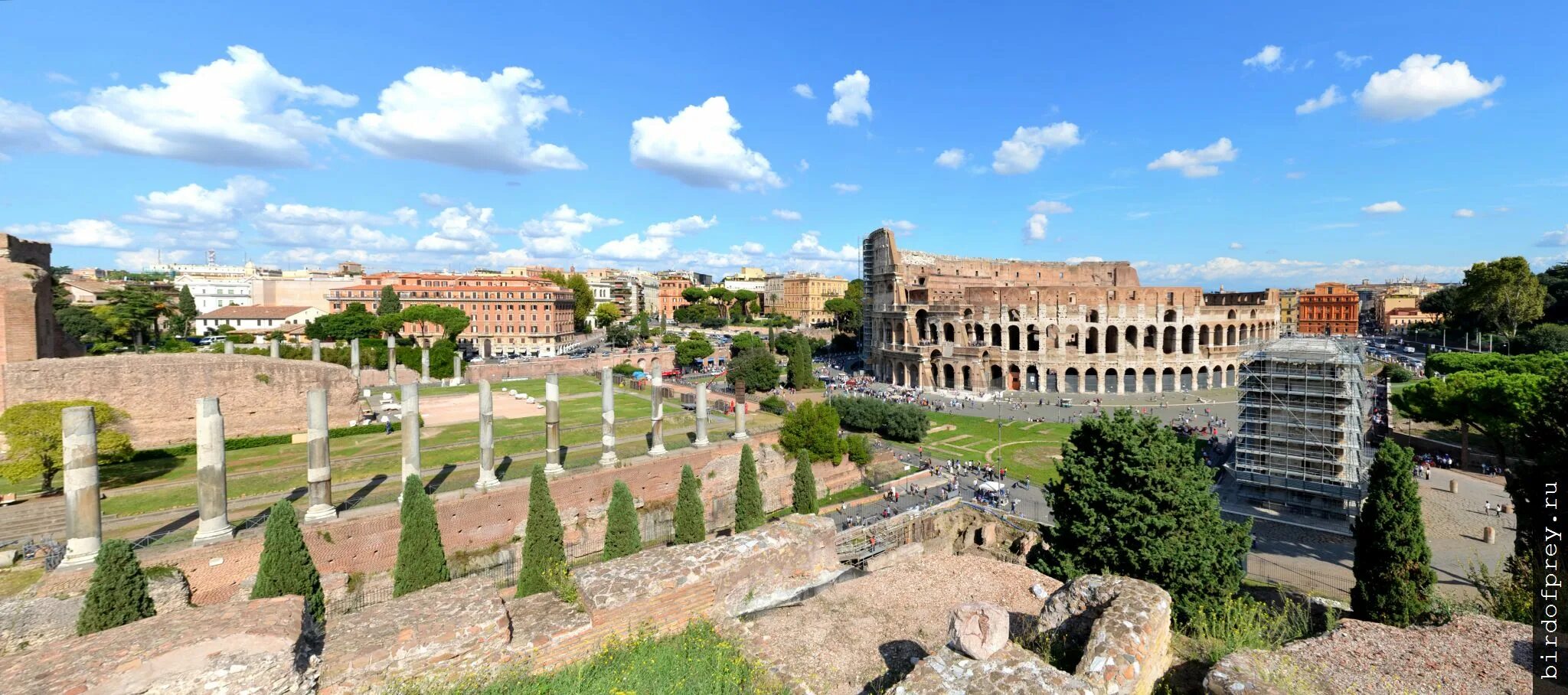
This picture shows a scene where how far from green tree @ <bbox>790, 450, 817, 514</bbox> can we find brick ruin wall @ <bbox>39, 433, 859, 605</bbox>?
4012 mm

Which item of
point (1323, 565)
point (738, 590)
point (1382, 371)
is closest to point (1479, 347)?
point (1382, 371)

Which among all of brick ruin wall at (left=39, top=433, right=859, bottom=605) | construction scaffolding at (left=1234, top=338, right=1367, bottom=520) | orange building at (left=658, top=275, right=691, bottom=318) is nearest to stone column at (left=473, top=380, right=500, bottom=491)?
brick ruin wall at (left=39, top=433, right=859, bottom=605)

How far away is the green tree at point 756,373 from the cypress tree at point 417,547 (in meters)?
34.2

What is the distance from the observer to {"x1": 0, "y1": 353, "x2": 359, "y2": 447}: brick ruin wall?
21125 mm

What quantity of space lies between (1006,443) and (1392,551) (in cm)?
2323

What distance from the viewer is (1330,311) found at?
98312mm

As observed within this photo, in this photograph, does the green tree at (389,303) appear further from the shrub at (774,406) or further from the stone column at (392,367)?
the shrub at (774,406)

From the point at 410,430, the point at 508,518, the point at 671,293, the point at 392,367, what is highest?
the point at 671,293

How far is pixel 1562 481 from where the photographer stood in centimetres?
1238

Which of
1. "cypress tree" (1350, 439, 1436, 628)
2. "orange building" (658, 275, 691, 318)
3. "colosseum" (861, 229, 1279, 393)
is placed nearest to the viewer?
"cypress tree" (1350, 439, 1436, 628)

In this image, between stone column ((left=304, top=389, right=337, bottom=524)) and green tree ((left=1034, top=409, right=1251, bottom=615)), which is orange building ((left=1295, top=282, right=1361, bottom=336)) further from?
stone column ((left=304, top=389, right=337, bottom=524))

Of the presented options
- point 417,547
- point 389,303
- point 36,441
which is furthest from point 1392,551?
point 389,303

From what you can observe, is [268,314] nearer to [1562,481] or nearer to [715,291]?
[715,291]

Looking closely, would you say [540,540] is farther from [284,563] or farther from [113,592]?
[113,592]
